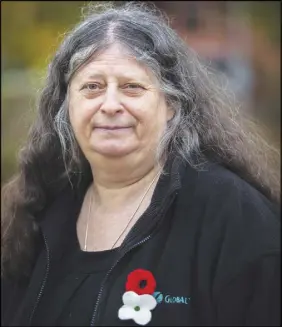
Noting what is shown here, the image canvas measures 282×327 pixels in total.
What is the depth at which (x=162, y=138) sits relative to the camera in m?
2.38

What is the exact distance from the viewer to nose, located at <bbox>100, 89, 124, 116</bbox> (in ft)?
7.49

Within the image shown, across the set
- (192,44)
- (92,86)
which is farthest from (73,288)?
(192,44)

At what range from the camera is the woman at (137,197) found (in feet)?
6.94

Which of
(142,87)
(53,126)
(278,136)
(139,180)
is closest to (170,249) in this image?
(139,180)

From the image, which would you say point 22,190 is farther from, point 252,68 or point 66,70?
point 252,68

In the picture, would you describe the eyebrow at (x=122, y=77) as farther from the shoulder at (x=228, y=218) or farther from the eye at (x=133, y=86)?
the shoulder at (x=228, y=218)

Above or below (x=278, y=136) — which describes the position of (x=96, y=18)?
below

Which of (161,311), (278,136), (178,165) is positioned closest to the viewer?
(161,311)

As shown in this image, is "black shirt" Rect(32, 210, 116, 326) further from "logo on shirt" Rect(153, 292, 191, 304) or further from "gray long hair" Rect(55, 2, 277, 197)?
"gray long hair" Rect(55, 2, 277, 197)

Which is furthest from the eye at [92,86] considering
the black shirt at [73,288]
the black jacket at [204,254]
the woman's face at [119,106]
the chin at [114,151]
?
the black shirt at [73,288]

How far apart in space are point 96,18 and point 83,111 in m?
0.37

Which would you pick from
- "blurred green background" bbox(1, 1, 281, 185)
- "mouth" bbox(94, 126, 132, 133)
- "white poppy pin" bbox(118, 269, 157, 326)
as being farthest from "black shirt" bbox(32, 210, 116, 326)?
"blurred green background" bbox(1, 1, 281, 185)

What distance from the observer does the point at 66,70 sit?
8.19 feet

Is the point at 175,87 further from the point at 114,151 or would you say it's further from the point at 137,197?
the point at 137,197
